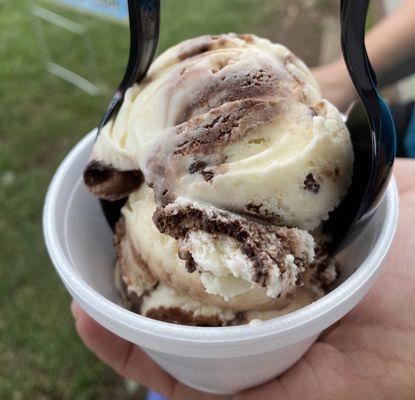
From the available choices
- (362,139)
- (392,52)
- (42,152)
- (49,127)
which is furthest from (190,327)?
(49,127)

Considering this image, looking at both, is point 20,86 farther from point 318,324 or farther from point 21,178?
point 318,324

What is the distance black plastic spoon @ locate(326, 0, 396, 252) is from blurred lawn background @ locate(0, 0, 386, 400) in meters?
1.07

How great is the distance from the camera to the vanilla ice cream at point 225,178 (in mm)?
782

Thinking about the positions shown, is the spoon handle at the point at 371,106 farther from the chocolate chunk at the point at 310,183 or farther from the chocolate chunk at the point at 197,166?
the chocolate chunk at the point at 197,166

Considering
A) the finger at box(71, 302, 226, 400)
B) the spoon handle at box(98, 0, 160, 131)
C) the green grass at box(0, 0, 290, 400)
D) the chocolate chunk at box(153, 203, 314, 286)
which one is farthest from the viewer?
the green grass at box(0, 0, 290, 400)

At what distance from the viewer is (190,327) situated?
822mm

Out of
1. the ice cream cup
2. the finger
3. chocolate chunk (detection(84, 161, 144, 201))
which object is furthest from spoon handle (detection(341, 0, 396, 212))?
the finger

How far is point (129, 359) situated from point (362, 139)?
70 cm

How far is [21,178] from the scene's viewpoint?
7.86ft

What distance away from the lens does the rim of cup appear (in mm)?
807

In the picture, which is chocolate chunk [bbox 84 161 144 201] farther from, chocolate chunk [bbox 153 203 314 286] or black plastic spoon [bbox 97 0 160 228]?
chocolate chunk [bbox 153 203 314 286]

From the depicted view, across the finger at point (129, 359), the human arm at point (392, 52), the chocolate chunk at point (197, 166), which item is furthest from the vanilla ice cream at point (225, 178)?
the human arm at point (392, 52)

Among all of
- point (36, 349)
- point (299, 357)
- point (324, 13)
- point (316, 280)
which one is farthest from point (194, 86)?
point (324, 13)

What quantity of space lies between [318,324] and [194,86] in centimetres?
43
